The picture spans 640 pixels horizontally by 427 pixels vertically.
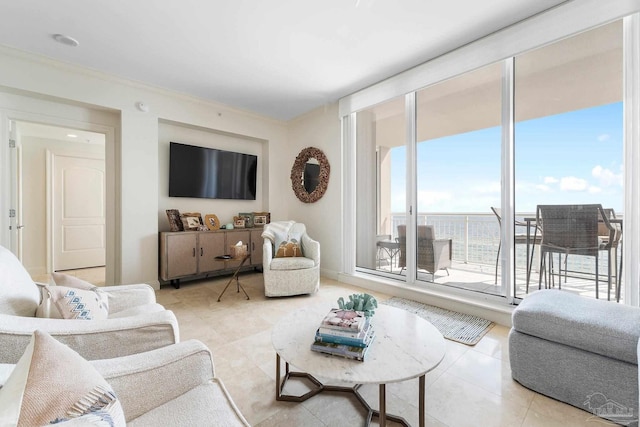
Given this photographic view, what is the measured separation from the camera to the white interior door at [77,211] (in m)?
4.57

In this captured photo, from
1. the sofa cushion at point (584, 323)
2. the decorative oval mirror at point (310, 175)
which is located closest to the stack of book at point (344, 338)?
the sofa cushion at point (584, 323)

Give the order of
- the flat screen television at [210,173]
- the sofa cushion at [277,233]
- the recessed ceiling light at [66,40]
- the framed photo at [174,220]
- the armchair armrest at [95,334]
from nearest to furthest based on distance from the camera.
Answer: the armchair armrest at [95,334], the recessed ceiling light at [66,40], the sofa cushion at [277,233], the framed photo at [174,220], the flat screen television at [210,173]

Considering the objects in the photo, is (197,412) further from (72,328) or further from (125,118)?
(125,118)

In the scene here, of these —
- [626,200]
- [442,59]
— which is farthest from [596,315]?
[442,59]

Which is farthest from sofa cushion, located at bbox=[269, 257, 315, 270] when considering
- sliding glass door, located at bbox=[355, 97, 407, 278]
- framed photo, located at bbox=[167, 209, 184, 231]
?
framed photo, located at bbox=[167, 209, 184, 231]

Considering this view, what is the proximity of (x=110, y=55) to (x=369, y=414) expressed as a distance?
378 cm

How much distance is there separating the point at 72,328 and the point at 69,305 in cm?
30

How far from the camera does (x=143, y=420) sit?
783mm

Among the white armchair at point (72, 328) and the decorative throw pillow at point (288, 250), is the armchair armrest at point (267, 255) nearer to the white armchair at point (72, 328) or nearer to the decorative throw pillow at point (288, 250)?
the decorative throw pillow at point (288, 250)

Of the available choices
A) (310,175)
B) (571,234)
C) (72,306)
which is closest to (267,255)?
(310,175)

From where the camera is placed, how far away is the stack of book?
1211 mm

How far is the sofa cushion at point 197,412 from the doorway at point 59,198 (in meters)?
5.03

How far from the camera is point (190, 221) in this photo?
3.74 metres

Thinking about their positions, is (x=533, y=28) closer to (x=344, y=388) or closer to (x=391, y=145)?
(x=391, y=145)
